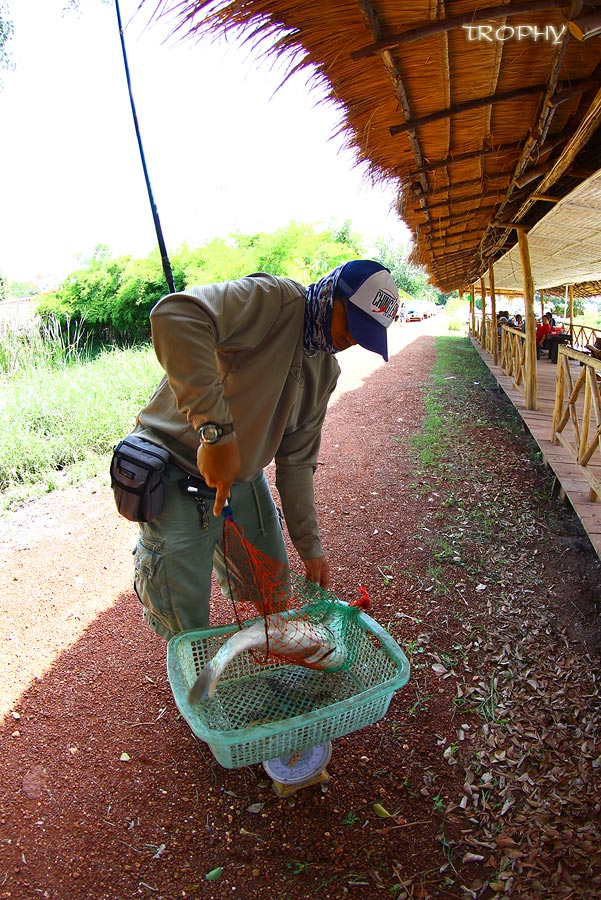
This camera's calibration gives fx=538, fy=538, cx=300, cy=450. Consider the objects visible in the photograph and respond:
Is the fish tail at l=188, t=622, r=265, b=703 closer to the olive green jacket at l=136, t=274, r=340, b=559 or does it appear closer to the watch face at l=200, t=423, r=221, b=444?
the olive green jacket at l=136, t=274, r=340, b=559

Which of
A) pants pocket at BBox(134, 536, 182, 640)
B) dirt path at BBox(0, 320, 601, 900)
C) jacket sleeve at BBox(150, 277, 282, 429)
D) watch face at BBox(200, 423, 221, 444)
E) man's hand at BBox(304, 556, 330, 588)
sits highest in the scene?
jacket sleeve at BBox(150, 277, 282, 429)

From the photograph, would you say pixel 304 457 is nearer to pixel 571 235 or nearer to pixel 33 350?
pixel 571 235

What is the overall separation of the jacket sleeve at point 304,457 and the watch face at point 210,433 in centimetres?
56

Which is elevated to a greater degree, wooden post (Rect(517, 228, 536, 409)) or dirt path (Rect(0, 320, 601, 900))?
wooden post (Rect(517, 228, 536, 409))

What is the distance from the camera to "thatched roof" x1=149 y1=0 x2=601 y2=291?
2.07 meters

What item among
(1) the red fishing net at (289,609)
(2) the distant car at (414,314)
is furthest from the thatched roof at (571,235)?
(2) the distant car at (414,314)

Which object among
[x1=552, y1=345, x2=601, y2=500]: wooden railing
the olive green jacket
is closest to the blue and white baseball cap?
the olive green jacket

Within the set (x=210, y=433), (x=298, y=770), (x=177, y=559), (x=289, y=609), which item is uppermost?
(x=210, y=433)

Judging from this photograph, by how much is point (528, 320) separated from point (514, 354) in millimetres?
2159

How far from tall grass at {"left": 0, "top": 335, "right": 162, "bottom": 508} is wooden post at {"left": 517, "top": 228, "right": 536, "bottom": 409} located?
5.08 metres

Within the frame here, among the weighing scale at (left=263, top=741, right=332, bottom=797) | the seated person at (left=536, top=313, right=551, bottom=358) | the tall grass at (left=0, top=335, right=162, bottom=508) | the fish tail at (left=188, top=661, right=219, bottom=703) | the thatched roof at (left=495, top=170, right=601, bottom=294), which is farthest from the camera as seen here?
the seated person at (left=536, top=313, right=551, bottom=358)

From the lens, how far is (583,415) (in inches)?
169

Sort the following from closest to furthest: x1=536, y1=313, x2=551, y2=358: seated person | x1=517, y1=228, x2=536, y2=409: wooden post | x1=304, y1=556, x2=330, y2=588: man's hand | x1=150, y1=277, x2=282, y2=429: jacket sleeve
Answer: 1. x1=150, y1=277, x2=282, y2=429: jacket sleeve
2. x1=304, y1=556, x2=330, y2=588: man's hand
3. x1=517, y1=228, x2=536, y2=409: wooden post
4. x1=536, y1=313, x2=551, y2=358: seated person

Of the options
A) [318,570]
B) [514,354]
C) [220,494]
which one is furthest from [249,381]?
[514,354]
